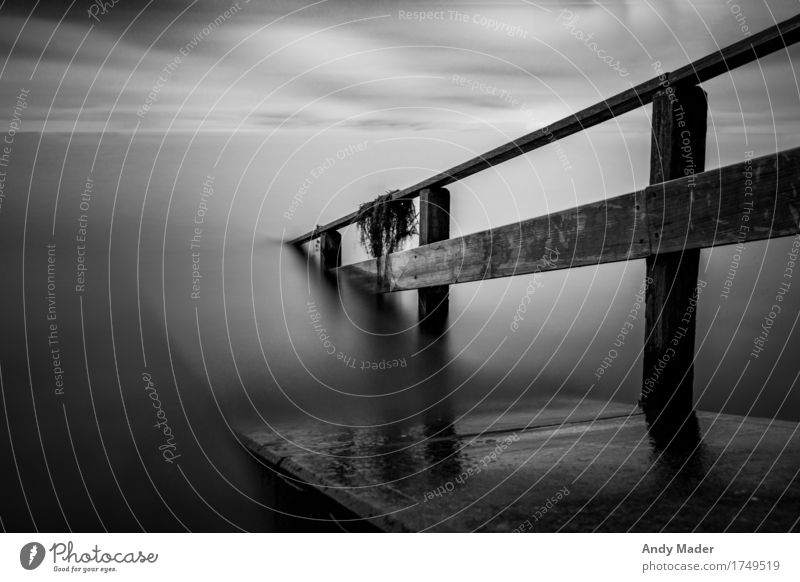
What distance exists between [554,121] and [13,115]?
2.25m

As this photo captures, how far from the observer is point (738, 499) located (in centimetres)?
129

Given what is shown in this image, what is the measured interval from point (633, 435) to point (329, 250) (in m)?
4.16

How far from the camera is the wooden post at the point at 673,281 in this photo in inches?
89.1

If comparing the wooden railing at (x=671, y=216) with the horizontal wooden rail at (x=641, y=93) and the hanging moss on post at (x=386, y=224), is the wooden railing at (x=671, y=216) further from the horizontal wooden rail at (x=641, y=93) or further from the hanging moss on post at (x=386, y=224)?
the hanging moss on post at (x=386, y=224)

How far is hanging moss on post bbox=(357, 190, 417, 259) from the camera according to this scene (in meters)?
4.18

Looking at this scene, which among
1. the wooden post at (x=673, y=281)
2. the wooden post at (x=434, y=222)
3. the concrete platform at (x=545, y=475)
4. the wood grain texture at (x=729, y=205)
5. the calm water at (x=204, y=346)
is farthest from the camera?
the wooden post at (x=434, y=222)

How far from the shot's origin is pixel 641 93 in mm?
2379

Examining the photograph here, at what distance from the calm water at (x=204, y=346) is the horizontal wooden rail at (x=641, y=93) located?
76 cm

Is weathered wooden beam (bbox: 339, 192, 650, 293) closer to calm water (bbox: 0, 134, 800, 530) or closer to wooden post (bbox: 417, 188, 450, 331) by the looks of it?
wooden post (bbox: 417, 188, 450, 331)

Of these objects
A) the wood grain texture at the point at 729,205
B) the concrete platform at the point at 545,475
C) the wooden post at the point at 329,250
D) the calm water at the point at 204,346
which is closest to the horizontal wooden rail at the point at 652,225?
the wood grain texture at the point at 729,205

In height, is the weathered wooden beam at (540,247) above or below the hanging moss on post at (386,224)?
below

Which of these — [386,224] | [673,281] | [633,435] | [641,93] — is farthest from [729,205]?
[386,224]

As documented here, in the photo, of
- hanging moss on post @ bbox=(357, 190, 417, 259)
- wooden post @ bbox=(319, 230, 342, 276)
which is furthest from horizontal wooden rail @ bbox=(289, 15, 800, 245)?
wooden post @ bbox=(319, 230, 342, 276)

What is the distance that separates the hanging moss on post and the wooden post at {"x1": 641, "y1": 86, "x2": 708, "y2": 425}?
2048 millimetres
